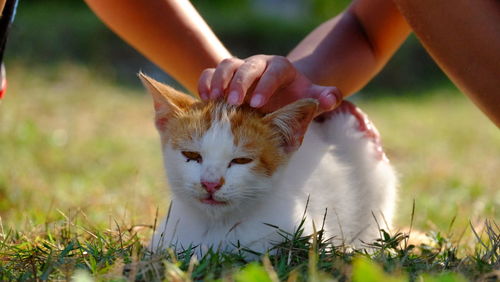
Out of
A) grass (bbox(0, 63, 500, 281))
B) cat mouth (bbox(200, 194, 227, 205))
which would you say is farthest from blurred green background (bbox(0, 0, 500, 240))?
cat mouth (bbox(200, 194, 227, 205))

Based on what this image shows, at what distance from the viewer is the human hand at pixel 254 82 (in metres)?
1.74

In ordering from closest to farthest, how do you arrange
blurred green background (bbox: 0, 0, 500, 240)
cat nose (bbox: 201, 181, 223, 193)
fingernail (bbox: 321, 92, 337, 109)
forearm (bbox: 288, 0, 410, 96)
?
cat nose (bbox: 201, 181, 223, 193), fingernail (bbox: 321, 92, 337, 109), forearm (bbox: 288, 0, 410, 96), blurred green background (bbox: 0, 0, 500, 240)

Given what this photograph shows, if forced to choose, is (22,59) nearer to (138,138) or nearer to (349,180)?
(138,138)

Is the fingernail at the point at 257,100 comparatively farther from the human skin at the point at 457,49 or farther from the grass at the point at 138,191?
the grass at the point at 138,191

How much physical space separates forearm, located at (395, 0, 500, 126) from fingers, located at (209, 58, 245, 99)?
523 mm

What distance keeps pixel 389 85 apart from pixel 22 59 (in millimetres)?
4129

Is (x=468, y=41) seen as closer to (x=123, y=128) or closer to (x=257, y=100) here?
(x=257, y=100)

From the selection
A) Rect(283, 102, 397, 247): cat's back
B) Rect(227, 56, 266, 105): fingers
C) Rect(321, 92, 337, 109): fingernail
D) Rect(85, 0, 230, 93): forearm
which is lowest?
Rect(283, 102, 397, 247): cat's back

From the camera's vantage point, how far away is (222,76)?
1.78 meters

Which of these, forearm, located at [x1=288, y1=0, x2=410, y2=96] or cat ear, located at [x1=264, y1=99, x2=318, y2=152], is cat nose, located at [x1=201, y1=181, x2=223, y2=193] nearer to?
cat ear, located at [x1=264, y1=99, x2=318, y2=152]

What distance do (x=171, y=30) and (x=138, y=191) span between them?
1.31 meters

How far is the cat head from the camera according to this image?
1.73 meters

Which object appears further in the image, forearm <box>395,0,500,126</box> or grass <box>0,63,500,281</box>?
forearm <box>395,0,500,126</box>

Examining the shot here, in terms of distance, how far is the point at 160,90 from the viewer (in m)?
1.87
